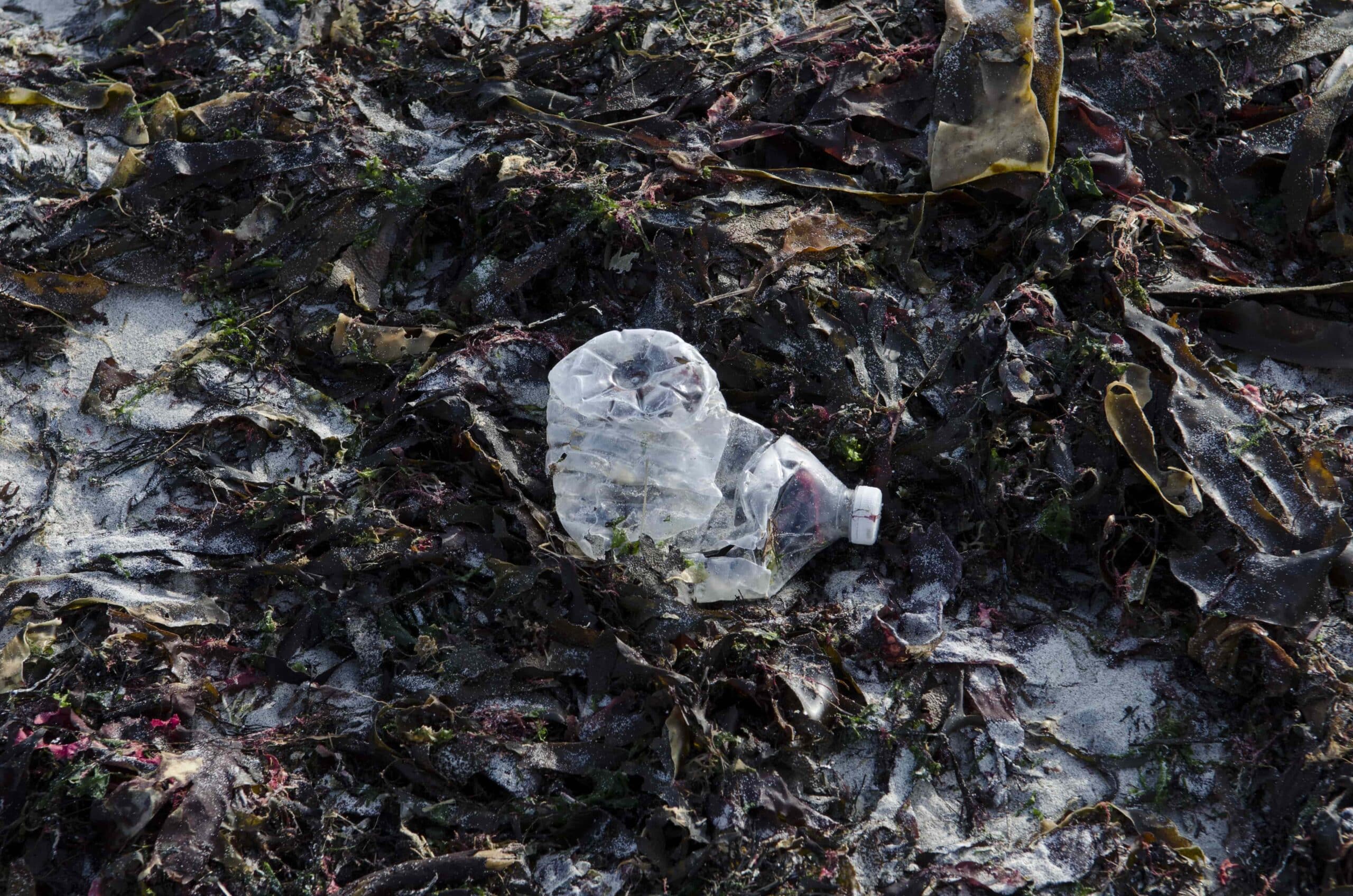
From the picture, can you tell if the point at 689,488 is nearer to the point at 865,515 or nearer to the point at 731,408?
the point at 731,408

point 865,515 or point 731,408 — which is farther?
point 731,408

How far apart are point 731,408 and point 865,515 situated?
0.44 metres

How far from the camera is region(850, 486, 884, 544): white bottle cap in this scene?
2131 mm

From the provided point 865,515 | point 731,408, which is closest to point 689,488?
point 731,408

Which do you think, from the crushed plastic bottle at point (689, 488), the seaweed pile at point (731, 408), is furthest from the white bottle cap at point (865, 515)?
the seaweed pile at point (731, 408)

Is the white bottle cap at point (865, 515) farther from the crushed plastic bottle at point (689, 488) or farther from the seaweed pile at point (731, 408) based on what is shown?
the seaweed pile at point (731, 408)

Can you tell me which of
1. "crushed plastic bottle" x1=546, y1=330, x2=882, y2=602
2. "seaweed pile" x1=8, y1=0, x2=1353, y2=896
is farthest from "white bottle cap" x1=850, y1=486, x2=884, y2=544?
"seaweed pile" x1=8, y1=0, x2=1353, y2=896

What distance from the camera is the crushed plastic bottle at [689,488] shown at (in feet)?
7.13

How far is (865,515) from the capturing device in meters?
2.13

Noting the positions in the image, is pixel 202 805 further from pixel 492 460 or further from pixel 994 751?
pixel 994 751

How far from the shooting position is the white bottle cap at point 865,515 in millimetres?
2131

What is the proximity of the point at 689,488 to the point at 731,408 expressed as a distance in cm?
28

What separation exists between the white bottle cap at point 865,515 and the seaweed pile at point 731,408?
0.39 feet

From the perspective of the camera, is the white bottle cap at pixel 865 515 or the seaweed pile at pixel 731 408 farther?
the white bottle cap at pixel 865 515
